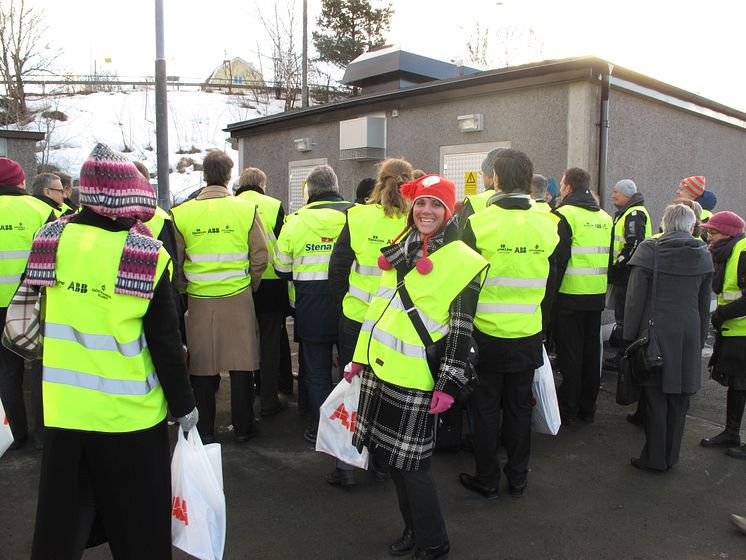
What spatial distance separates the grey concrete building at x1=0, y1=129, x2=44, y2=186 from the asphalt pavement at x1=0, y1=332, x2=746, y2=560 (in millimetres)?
8117

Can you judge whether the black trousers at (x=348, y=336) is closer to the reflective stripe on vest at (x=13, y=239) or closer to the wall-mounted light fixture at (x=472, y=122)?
the reflective stripe on vest at (x=13, y=239)

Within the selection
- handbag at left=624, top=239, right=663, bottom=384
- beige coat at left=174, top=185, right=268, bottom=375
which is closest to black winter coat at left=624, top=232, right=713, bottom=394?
handbag at left=624, top=239, right=663, bottom=384

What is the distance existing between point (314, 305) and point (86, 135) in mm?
28481

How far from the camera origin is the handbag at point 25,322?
258 centimetres

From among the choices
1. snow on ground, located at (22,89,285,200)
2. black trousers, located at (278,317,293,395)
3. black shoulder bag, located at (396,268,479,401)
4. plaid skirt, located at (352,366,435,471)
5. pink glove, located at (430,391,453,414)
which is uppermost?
snow on ground, located at (22,89,285,200)

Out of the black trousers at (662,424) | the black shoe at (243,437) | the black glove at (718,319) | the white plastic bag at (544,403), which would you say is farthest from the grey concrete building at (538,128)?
the black shoe at (243,437)

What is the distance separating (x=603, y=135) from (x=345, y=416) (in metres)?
5.35

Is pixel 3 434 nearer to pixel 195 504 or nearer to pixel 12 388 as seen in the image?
pixel 195 504

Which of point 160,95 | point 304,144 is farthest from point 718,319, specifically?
point 160,95

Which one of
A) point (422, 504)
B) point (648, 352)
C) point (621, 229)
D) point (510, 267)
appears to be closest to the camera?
point (422, 504)

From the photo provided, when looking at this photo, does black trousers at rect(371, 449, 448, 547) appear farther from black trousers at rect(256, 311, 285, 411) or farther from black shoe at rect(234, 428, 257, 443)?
black trousers at rect(256, 311, 285, 411)

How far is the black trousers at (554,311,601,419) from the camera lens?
17.3 ft

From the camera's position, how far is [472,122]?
829 centimetres

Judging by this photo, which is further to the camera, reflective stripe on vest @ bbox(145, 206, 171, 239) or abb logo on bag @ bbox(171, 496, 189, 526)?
reflective stripe on vest @ bbox(145, 206, 171, 239)
